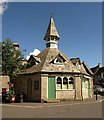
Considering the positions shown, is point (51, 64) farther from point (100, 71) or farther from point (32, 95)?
point (100, 71)

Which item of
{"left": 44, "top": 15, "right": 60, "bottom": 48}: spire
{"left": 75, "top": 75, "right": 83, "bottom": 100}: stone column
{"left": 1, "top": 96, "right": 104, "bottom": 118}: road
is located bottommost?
{"left": 1, "top": 96, "right": 104, "bottom": 118}: road

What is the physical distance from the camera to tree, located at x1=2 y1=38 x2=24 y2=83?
110 feet

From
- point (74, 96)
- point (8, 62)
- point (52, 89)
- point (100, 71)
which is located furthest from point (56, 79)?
point (100, 71)

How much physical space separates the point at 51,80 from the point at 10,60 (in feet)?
21.9

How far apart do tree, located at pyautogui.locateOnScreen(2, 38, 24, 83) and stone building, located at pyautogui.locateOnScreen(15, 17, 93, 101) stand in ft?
4.28

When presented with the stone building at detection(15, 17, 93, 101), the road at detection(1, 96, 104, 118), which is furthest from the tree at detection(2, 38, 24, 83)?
the road at detection(1, 96, 104, 118)

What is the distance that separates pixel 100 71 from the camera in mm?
80875

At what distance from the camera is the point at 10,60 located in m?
33.6

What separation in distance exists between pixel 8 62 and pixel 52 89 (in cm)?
746

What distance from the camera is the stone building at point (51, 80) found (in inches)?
1229

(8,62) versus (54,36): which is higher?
(54,36)

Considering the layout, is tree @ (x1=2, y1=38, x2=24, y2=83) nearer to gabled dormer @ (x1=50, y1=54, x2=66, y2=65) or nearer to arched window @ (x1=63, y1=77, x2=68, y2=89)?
gabled dormer @ (x1=50, y1=54, x2=66, y2=65)

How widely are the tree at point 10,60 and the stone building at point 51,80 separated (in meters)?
1.31

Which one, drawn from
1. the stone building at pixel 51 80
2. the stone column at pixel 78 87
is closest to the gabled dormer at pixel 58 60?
the stone building at pixel 51 80
